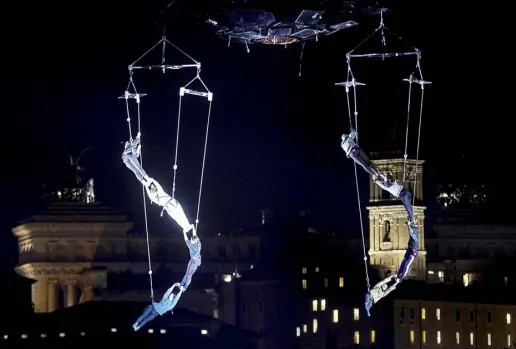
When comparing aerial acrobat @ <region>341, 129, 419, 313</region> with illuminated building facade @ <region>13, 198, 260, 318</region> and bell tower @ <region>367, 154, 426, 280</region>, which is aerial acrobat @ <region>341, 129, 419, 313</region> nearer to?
illuminated building facade @ <region>13, 198, 260, 318</region>

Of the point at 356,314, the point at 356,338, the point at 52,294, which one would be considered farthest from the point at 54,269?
the point at 356,338

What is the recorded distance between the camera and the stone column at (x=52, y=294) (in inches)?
2233

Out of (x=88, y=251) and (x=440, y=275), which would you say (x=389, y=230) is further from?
(x=88, y=251)

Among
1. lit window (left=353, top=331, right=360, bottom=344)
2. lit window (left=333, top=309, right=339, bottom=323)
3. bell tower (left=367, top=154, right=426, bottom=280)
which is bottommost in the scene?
lit window (left=353, top=331, right=360, bottom=344)

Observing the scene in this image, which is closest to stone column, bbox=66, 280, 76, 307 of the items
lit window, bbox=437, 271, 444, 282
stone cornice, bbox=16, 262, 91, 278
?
stone cornice, bbox=16, 262, 91, 278

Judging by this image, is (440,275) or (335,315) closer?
(335,315)

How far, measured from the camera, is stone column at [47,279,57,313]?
56.7m

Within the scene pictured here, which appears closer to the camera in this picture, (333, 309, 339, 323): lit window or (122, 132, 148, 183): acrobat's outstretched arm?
(122, 132, 148, 183): acrobat's outstretched arm

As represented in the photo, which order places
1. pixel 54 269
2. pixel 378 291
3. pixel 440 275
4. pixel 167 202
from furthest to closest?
pixel 54 269 → pixel 440 275 → pixel 378 291 → pixel 167 202

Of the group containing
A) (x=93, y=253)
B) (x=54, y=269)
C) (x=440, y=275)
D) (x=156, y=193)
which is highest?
(x=156, y=193)

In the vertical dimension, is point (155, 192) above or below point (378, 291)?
above

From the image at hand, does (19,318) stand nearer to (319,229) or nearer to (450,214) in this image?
(319,229)

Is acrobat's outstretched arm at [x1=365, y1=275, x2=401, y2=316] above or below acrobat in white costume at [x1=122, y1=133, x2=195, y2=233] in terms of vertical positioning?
below

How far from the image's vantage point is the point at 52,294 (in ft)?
190
